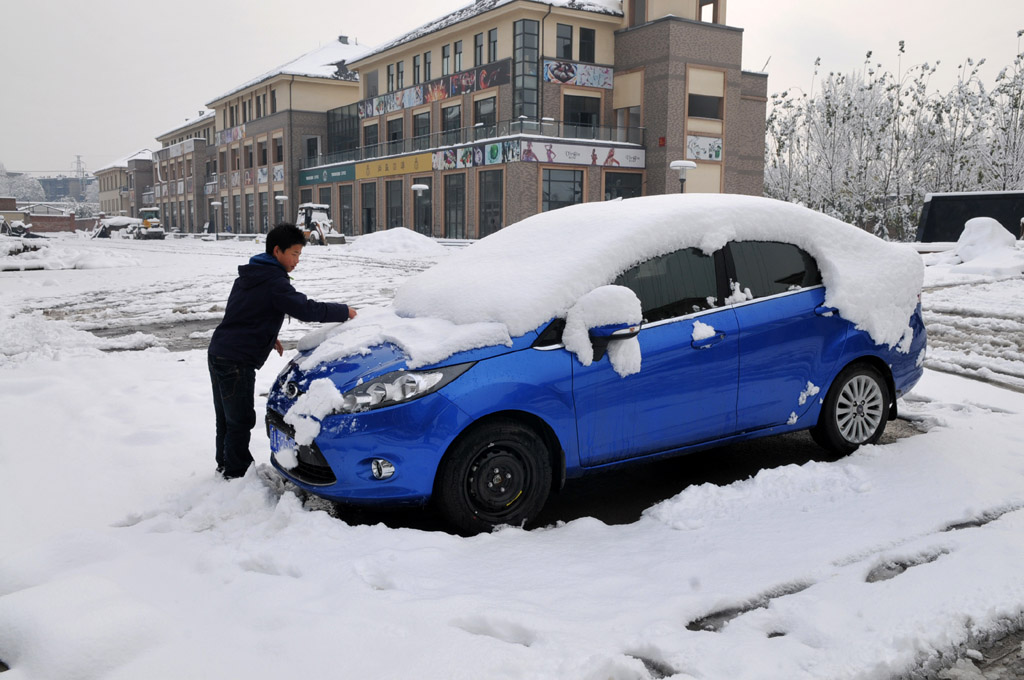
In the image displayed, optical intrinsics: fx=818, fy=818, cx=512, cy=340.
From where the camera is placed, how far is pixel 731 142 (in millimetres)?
46219

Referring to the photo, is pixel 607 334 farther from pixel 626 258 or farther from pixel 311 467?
pixel 311 467

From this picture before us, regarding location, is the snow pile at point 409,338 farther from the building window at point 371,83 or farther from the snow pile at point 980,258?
the building window at point 371,83

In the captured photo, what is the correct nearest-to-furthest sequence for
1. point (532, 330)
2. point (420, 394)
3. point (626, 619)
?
point (626, 619) < point (420, 394) < point (532, 330)

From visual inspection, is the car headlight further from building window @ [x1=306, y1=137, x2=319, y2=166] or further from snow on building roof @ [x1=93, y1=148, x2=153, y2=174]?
snow on building roof @ [x1=93, y1=148, x2=153, y2=174]

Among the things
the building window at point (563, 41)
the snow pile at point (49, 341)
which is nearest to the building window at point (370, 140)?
the building window at point (563, 41)

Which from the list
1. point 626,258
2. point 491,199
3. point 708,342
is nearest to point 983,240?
point 708,342

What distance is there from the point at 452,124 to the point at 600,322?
154 ft

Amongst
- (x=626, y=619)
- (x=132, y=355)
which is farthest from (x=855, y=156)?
(x=626, y=619)

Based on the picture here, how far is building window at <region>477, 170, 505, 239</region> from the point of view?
143ft

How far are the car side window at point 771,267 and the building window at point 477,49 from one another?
145ft

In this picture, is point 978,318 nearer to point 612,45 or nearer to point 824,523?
point 824,523

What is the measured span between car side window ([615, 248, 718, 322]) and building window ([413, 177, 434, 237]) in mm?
45495

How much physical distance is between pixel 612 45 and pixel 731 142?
340 inches

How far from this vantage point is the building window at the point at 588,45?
44.6m
